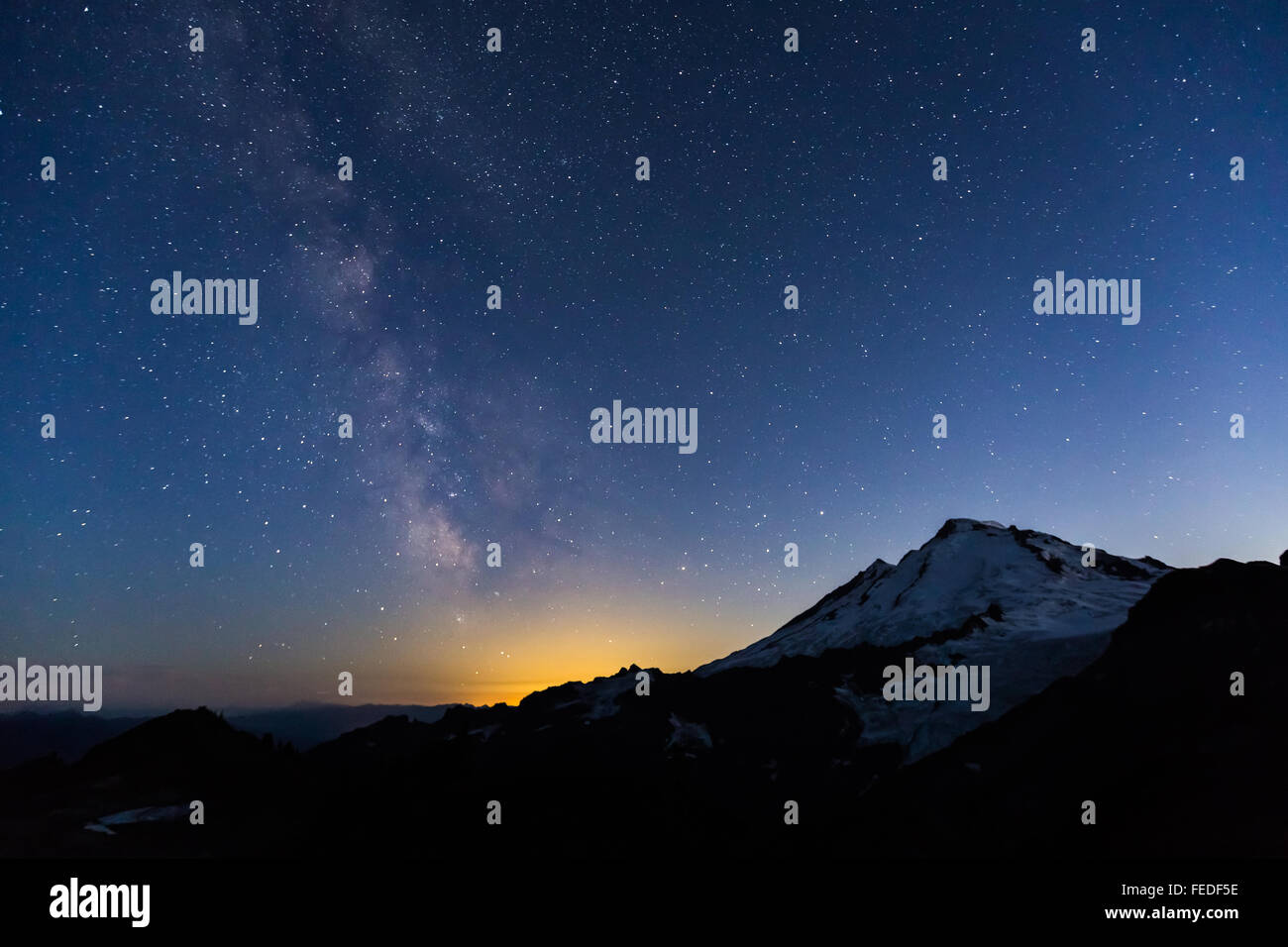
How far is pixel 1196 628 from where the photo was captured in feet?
198

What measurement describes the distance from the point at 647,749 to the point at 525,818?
14233 millimetres

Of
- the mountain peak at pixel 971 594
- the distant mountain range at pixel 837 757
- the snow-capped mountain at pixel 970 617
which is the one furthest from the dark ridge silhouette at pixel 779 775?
the mountain peak at pixel 971 594

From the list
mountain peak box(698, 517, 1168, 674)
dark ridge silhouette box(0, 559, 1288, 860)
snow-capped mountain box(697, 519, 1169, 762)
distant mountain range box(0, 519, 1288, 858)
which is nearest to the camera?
dark ridge silhouette box(0, 559, 1288, 860)

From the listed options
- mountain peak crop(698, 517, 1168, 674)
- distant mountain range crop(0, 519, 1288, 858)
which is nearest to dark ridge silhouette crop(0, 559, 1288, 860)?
distant mountain range crop(0, 519, 1288, 858)

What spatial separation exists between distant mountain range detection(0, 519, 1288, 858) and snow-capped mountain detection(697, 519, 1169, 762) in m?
0.42

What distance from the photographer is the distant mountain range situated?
50719mm

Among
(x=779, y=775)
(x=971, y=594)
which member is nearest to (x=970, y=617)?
(x=971, y=594)

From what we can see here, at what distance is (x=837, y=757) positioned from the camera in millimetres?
67250

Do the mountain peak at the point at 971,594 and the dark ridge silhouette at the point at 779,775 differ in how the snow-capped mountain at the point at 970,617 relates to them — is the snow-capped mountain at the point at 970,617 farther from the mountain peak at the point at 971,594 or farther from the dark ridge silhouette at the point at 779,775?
the dark ridge silhouette at the point at 779,775

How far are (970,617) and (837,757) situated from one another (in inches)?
1208

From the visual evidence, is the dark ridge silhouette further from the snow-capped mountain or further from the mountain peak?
the mountain peak

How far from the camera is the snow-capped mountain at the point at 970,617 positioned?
69.4 metres
